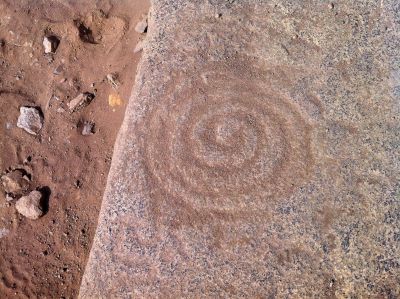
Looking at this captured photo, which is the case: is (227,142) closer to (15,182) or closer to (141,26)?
(141,26)

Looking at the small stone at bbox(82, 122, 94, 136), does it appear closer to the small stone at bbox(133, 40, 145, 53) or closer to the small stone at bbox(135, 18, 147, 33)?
the small stone at bbox(133, 40, 145, 53)

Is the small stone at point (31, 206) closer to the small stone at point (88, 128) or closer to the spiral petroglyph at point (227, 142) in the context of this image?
the small stone at point (88, 128)

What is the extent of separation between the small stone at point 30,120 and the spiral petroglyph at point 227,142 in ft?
3.00

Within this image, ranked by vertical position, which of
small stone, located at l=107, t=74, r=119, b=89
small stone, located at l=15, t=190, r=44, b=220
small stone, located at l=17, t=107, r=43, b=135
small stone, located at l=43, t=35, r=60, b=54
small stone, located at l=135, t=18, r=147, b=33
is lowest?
small stone, located at l=15, t=190, r=44, b=220

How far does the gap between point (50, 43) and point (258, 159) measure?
168cm

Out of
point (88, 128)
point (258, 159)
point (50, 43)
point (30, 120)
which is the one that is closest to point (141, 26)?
point (50, 43)

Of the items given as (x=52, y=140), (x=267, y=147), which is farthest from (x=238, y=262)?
(x=52, y=140)

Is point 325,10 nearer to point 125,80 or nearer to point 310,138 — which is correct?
point 310,138

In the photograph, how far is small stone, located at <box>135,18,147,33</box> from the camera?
2.97 m

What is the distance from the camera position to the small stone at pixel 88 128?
9.15ft

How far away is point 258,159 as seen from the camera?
2252 mm

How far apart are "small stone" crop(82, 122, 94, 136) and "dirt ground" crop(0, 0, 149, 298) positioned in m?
0.02

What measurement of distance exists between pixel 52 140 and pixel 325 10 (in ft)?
5.82

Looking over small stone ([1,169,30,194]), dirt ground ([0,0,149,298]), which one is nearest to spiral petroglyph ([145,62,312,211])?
dirt ground ([0,0,149,298])
